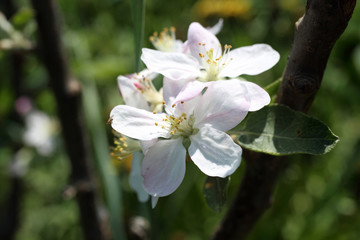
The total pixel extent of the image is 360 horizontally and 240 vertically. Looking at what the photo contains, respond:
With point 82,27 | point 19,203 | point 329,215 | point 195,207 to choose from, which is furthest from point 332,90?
point 19,203

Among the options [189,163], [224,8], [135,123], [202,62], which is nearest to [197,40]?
[202,62]

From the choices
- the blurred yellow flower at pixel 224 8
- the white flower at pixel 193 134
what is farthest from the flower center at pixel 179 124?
the blurred yellow flower at pixel 224 8

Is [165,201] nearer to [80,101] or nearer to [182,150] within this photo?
[80,101]

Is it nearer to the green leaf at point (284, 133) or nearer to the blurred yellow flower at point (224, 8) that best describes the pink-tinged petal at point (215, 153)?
the green leaf at point (284, 133)

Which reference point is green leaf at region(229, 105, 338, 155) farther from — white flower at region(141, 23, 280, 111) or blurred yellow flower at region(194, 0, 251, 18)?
blurred yellow flower at region(194, 0, 251, 18)

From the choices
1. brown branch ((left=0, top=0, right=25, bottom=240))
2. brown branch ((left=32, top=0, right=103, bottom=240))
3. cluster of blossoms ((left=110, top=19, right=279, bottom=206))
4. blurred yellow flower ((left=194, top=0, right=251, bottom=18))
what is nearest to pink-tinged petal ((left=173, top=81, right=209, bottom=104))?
cluster of blossoms ((left=110, top=19, right=279, bottom=206))

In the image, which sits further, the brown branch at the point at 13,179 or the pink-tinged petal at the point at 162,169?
the brown branch at the point at 13,179
